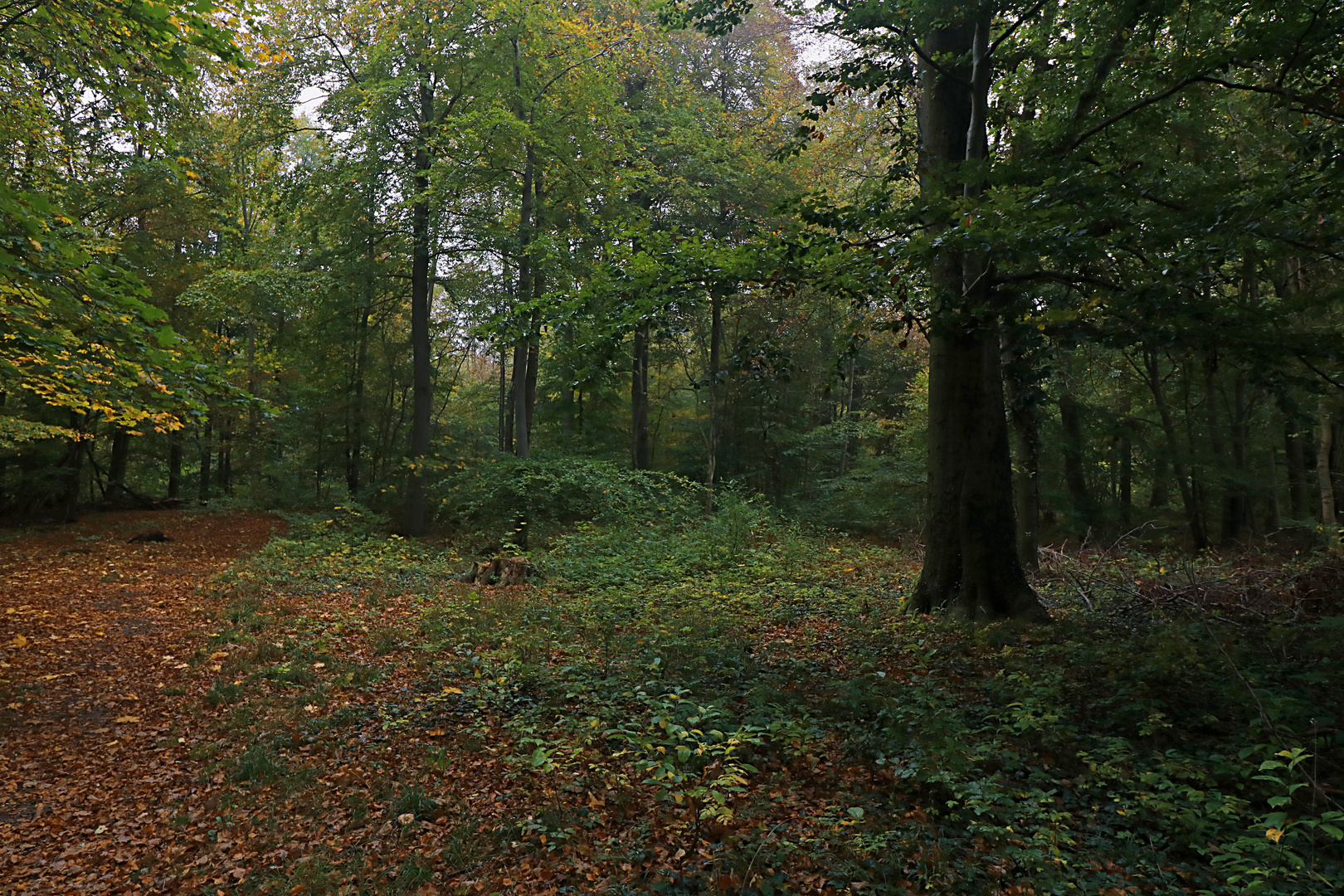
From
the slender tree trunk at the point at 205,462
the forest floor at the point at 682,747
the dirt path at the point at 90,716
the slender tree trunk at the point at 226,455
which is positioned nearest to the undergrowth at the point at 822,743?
the forest floor at the point at 682,747

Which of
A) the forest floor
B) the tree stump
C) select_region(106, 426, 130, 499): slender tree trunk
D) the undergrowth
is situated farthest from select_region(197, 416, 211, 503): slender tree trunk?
the undergrowth

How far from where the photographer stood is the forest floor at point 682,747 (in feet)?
12.0

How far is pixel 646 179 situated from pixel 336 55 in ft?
24.5

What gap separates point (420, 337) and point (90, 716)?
36.8 ft

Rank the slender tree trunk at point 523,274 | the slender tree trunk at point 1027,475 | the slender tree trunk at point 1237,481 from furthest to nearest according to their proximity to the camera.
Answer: the slender tree trunk at point 523,274
the slender tree trunk at point 1237,481
the slender tree trunk at point 1027,475

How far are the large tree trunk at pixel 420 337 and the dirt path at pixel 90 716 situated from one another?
499 cm

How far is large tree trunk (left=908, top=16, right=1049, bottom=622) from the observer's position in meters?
7.45

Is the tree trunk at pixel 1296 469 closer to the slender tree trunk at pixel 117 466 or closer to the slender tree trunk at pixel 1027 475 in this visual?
the slender tree trunk at pixel 1027 475

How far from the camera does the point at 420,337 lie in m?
16.0

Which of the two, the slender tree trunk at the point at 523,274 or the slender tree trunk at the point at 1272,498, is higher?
the slender tree trunk at the point at 523,274

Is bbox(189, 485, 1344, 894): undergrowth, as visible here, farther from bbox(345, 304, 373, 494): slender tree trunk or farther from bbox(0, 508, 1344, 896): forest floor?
bbox(345, 304, 373, 494): slender tree trunk

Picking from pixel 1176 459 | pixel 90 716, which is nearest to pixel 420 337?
pixel 90 716

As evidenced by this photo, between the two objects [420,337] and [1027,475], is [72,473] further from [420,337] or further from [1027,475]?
[1027,475]

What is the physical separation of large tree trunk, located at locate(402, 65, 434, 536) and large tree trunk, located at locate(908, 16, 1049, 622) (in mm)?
11205
